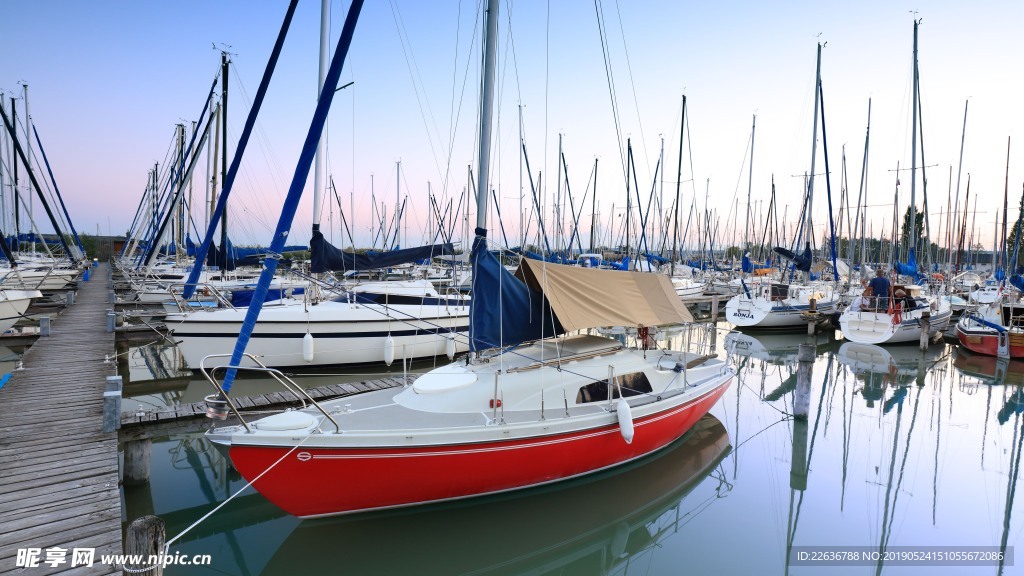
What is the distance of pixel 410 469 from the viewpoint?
20.4 ft

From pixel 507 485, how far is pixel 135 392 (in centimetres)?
1035

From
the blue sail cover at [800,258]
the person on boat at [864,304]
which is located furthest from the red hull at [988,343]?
the blue sail cover at [800,258]

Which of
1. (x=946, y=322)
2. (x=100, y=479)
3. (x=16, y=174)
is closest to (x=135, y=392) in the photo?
(x=100, y=479)

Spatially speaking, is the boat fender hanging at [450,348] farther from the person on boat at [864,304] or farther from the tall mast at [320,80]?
the person on boat at [864,304]

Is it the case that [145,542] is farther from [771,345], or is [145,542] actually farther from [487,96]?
[771,345]

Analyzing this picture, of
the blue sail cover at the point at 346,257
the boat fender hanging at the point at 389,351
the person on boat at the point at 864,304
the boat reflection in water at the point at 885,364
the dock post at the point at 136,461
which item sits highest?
Result: the blue sail cover at the point at 346,257

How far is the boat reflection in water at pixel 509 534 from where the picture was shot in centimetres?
620

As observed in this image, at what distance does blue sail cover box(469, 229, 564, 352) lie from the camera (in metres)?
7.41

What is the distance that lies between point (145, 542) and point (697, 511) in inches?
263

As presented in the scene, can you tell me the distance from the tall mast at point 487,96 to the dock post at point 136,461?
19.0ft

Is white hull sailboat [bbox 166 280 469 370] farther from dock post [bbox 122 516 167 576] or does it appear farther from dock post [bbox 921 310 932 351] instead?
dock post [bbox 921 310 932 351]

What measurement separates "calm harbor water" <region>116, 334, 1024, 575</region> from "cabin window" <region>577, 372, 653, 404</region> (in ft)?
3.93

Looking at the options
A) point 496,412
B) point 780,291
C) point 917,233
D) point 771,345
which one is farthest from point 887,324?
point 917,233

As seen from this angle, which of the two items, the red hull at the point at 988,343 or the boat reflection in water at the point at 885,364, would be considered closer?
the boat reflection in water at the point at 885,364
